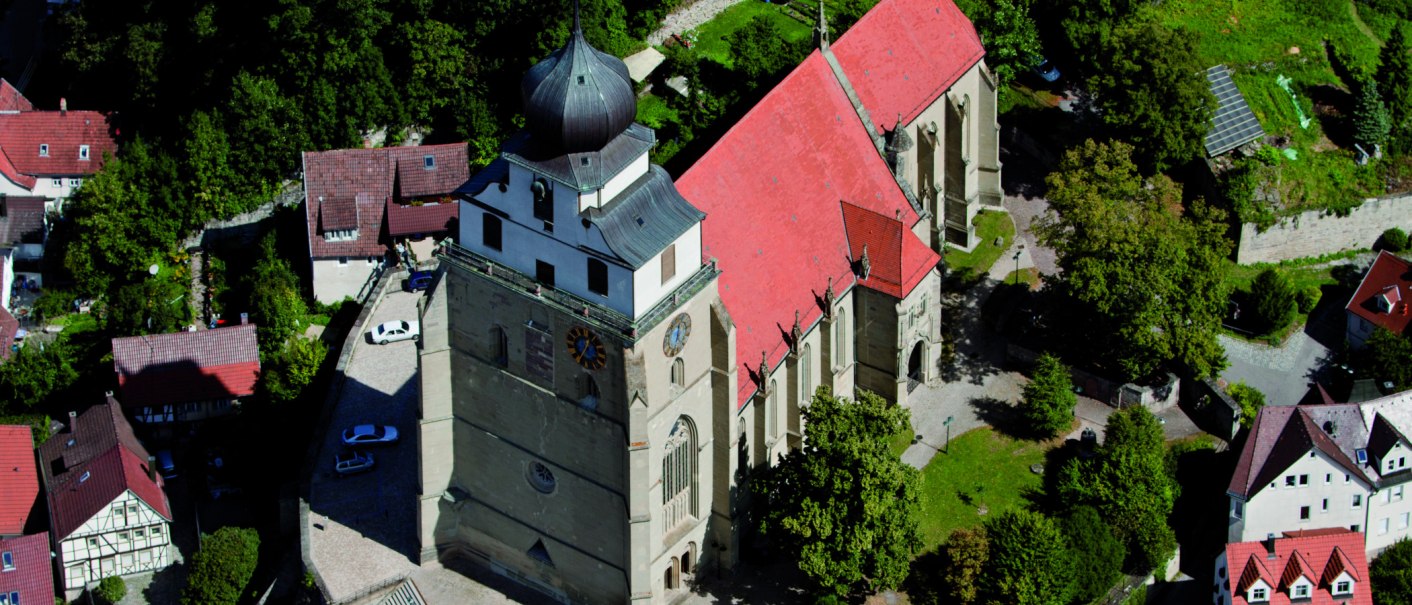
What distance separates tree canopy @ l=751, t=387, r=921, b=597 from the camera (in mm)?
102812

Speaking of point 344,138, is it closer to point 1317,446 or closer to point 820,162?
point 820,162

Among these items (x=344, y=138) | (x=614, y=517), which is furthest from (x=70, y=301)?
(x=614, y=517)

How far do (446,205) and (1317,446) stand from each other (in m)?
49.4

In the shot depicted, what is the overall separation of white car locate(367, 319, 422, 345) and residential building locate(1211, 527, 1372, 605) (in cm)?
4384

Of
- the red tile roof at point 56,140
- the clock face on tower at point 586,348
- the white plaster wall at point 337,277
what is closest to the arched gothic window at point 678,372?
the clock face on tower at point 586,348

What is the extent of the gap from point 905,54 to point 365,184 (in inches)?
1232

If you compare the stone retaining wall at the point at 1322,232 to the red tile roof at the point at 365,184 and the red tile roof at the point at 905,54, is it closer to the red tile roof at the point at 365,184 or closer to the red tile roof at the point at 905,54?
the red tile roof at the point at 905,54

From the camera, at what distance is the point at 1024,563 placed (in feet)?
347

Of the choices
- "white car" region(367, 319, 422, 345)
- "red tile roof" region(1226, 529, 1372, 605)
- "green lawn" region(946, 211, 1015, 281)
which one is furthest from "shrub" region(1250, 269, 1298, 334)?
"white car" region(367, 319, 422, 345)

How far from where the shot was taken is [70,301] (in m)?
133

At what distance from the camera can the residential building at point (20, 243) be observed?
133m

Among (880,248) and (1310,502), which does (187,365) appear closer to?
(880,248)

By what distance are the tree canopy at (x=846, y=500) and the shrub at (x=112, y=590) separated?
33.5 metres

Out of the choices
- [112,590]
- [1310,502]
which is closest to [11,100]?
[112,590]
